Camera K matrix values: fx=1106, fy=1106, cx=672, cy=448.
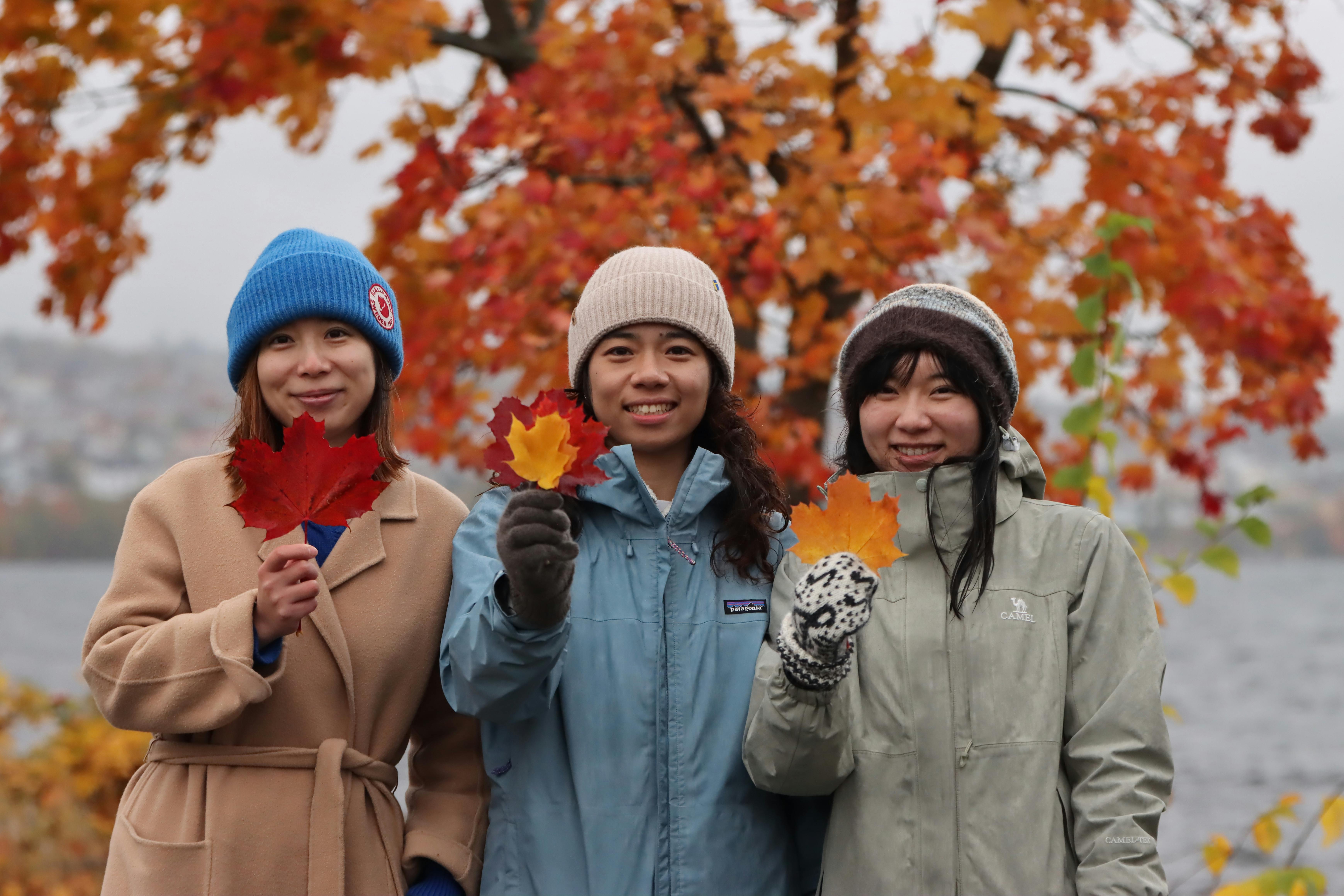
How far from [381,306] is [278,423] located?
29cm

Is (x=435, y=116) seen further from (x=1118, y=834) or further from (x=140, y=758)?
(x=1118, y=834)

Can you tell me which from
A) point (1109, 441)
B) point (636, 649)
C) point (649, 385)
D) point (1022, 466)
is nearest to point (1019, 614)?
point (1022, 466)

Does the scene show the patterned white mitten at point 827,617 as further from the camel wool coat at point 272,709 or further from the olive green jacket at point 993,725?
the camel wool coat at point 272,709

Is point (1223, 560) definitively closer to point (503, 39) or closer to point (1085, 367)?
point (1085, 367)

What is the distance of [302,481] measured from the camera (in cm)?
166

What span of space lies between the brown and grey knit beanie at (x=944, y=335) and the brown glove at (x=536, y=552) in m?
0.70

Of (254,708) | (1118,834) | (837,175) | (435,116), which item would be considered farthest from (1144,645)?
(435,116)

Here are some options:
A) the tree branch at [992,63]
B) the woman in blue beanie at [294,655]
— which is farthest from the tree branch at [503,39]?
the woman in blue beanie at [294,655]

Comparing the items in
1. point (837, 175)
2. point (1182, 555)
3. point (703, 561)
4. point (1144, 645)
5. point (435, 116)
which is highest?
point (435, 116)

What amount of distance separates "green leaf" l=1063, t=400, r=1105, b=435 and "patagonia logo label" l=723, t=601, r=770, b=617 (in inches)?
47.0

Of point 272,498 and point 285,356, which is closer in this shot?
point 272,498

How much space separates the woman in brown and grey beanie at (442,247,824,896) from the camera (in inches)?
69.7

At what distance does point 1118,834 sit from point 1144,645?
0.30 m

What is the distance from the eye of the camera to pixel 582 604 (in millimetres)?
1914
